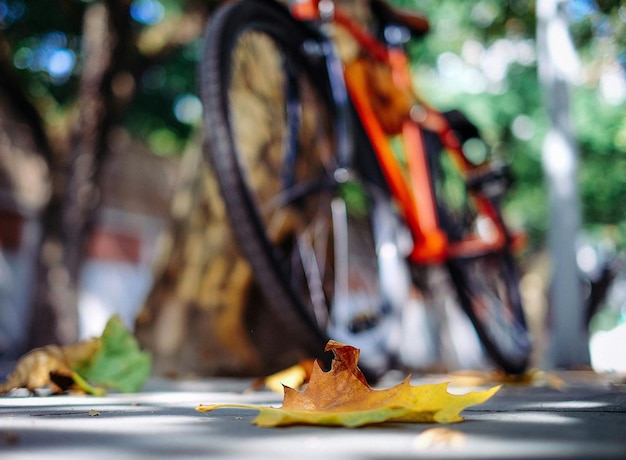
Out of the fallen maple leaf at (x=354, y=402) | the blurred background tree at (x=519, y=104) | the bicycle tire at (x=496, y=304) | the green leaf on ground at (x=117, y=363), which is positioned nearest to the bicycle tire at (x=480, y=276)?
the bicycle tire at (x=496, y=304)

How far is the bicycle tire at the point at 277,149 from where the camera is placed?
1972mm

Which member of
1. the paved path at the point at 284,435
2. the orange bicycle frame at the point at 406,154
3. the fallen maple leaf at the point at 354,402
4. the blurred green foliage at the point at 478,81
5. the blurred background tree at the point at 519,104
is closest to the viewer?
the paved path at the point at 284,435

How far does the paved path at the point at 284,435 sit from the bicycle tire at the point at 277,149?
0.58 meters

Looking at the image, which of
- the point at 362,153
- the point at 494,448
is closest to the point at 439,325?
the point at 362,153

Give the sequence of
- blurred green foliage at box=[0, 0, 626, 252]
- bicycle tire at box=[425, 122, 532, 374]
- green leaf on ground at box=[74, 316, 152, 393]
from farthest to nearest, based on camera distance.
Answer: blurred green foliage at box=[0, 0, 626, 252] < bicycle tire at box=[425, 122, 532, 374] < green leaf on ground at box=[74, 316, 152, 393]

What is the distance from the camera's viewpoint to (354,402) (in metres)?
1.26

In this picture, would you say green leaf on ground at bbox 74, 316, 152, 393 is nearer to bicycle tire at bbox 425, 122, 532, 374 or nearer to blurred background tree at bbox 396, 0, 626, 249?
bicycle tire at bbox 425, 122, 532, 374

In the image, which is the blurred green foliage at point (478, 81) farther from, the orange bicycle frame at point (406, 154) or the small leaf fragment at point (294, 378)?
the small leaf fragment at point (294, 378)

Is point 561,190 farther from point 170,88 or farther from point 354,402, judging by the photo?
point 170,88

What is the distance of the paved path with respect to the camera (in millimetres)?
863

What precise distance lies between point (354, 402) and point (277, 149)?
8.52 ft

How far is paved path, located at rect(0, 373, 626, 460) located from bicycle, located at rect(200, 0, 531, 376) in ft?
2.42

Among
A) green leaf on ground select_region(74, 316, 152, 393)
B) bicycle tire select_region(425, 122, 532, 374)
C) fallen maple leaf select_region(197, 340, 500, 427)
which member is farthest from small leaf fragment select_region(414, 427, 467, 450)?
bicycle tire select_region(425, 122, 532, 374)

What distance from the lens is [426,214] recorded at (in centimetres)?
273
